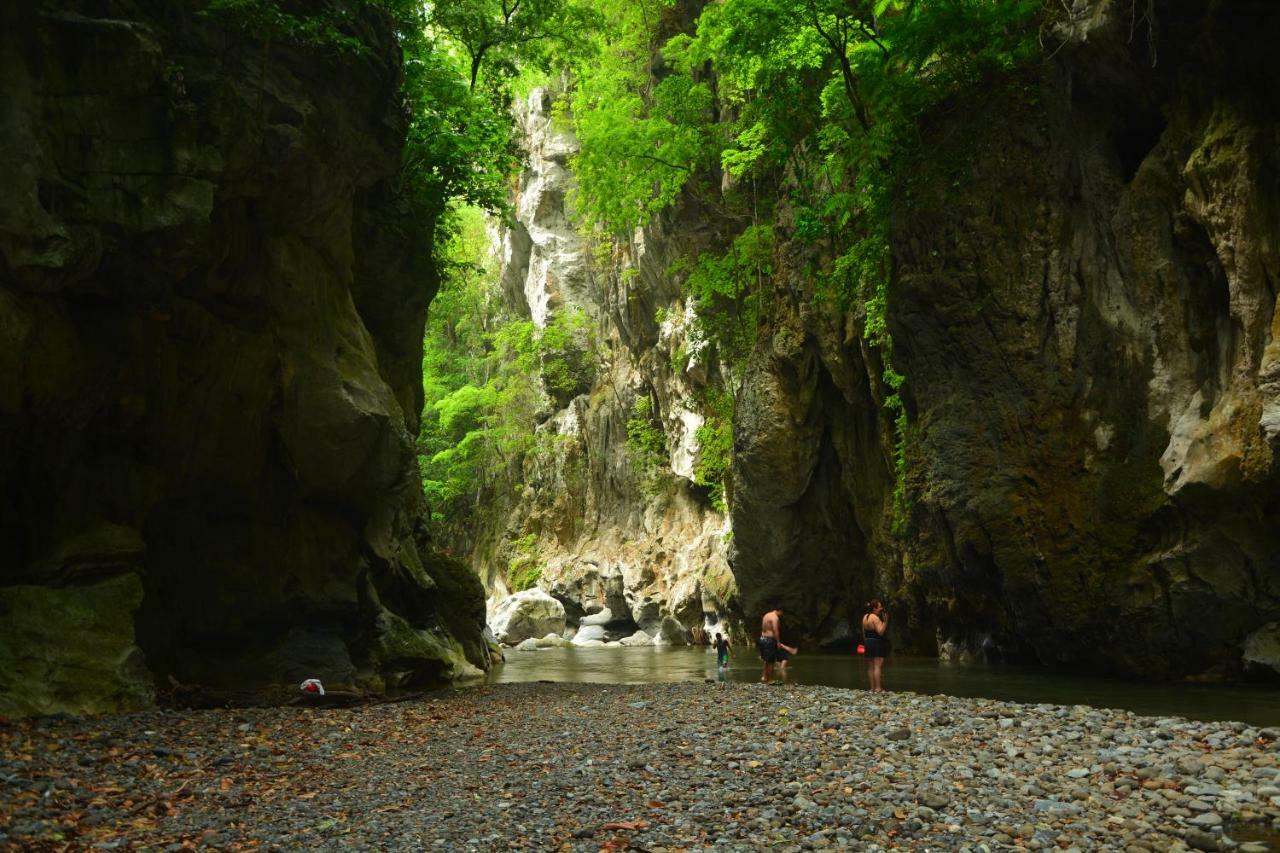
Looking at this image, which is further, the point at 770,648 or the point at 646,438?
the point at 646,438

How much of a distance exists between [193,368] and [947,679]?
1271cm

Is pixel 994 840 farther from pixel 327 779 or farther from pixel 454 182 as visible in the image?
pixel 454 182

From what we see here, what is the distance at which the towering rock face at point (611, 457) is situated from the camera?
3403cm

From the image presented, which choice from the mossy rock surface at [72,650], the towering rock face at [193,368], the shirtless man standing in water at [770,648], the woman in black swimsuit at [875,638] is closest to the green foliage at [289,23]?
the towering rock face at [193,368]

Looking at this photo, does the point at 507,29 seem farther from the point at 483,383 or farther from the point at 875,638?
the point at 483,383

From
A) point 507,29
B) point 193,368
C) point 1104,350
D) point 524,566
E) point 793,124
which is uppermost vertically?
point 507,29

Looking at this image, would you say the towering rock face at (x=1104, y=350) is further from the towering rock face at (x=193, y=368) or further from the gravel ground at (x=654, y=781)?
the towering rock face at (x=193, y=368)

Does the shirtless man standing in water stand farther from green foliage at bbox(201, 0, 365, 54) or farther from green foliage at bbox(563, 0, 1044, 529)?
green foliage at bbox(201, 0, 365, 54)

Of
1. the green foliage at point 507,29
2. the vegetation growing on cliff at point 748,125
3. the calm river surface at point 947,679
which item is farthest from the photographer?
the green foliage at point 507,29

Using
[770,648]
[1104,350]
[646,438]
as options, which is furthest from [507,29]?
[646,438]

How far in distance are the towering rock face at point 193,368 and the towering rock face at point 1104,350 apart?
9.90m

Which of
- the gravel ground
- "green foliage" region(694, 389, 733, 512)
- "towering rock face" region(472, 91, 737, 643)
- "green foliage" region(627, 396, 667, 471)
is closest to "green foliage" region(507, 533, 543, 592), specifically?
"towering rock face" region(472, 91, 737, 643)

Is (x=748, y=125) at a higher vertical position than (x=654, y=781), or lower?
higher

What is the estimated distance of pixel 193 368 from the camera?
1268 centimetres
